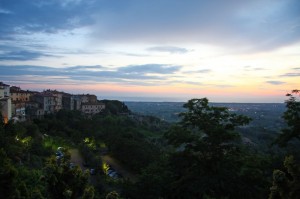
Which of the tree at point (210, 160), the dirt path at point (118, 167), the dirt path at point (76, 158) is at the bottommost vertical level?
the dirt path at point (118, 167)

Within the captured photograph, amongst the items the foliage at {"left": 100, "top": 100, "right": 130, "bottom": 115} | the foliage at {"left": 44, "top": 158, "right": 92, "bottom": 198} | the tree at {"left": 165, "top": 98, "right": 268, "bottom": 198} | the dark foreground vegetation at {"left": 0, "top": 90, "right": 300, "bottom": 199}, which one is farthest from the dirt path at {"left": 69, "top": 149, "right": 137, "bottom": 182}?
the foliage at {"left": 100, "top": 100, "right": 130, "bottom": 115}

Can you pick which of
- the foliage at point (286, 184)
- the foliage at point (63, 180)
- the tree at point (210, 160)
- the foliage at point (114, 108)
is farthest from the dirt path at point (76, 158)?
the foliage at point (114, 108)

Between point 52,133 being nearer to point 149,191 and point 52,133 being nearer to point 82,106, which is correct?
point 82,106

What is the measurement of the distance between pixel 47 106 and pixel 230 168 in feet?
203

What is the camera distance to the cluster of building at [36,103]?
4933cm

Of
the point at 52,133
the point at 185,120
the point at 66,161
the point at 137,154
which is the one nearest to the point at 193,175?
the point at 185,120

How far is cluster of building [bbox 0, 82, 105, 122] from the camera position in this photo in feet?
162

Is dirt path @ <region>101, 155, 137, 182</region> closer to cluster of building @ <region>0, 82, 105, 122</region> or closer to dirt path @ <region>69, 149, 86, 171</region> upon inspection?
dirt path @ <region>69, 149, 86, 171</region>

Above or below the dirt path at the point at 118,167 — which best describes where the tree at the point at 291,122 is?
above

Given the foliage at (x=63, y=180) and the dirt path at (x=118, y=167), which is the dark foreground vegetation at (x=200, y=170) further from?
the dirt path at (x=118, y=167)

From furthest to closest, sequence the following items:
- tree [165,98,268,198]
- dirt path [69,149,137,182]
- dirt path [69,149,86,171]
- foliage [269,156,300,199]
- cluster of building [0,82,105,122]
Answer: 1. cluster of building [0,82,105,122]
2. dirt path [69,149,86,171]
3. dirt path [69,149,137,182]
4. tree [165,98,268,198]
5. foliage [269,156,300,199]

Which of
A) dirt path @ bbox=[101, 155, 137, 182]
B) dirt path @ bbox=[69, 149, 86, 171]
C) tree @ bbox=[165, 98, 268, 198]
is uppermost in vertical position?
tree @ bbox=[165, 98, 268, 198]

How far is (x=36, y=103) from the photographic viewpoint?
65.6 metres

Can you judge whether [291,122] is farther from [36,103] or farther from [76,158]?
[36,103]
